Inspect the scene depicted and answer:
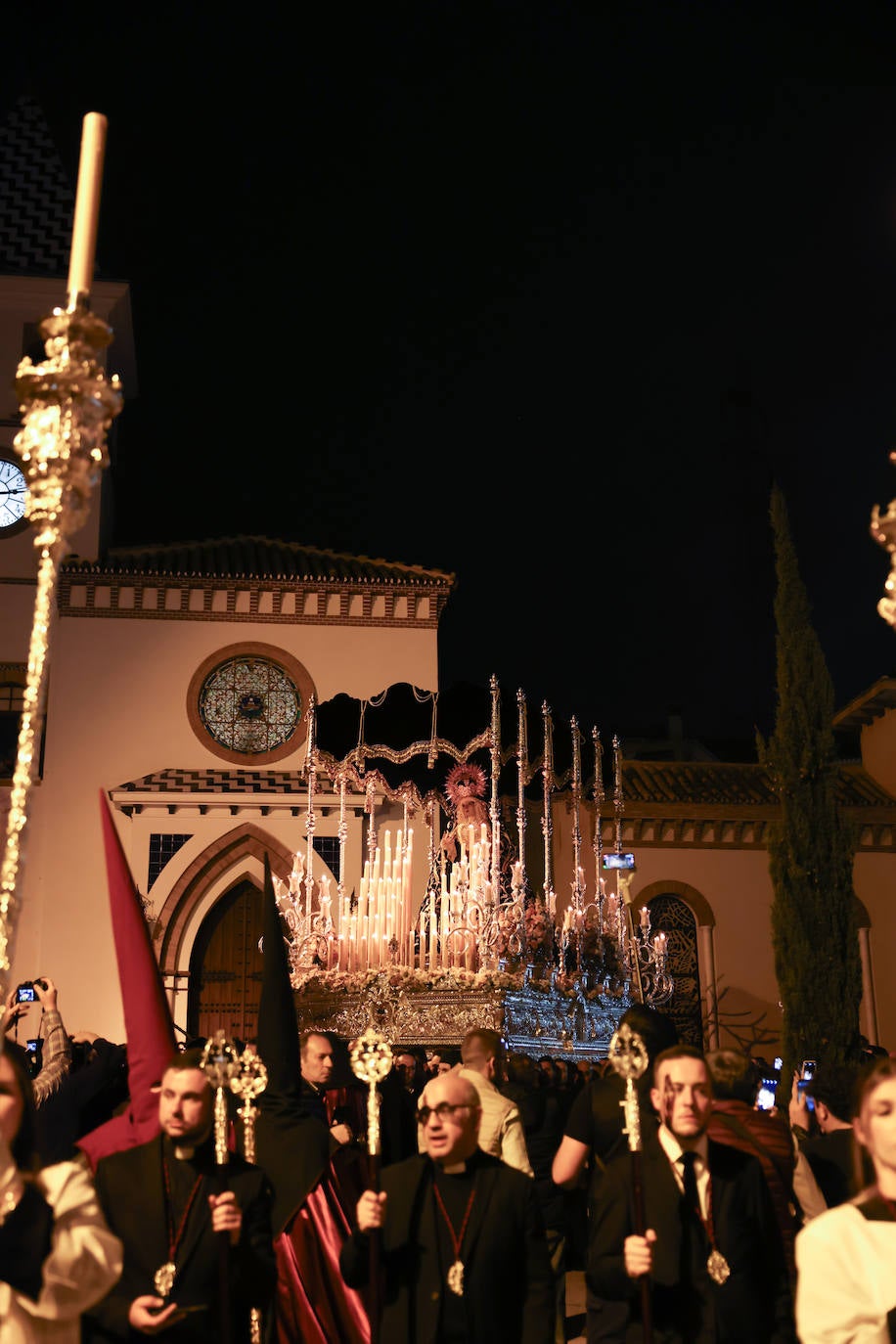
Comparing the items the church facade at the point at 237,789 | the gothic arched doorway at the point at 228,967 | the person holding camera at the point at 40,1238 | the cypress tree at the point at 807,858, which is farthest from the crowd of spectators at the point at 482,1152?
the gothic arched doorway at the point at 228,967

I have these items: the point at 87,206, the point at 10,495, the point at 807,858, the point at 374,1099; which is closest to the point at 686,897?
the point at 807,858

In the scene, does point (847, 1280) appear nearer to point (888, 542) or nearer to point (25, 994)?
point (888, 542)

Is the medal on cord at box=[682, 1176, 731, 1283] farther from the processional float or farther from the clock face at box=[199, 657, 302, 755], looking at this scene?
the clock face at box=[199, 657, 302, 755]

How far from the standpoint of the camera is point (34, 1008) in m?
16.9

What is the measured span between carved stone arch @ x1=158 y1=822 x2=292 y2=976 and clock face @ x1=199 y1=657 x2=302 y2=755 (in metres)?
1.44

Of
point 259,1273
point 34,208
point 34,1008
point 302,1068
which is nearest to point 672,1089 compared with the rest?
point 259,1273

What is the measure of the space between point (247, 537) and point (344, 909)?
7.80m

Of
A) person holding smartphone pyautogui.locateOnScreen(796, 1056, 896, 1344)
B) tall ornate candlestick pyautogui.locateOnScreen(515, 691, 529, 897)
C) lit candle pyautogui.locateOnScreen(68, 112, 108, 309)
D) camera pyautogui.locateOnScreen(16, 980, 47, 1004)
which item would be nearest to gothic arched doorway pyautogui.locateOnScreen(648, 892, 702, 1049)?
tall ornate candlestick pyautogui.locateOnScreen(515, 691, 529, 897)

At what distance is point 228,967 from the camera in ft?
60.5

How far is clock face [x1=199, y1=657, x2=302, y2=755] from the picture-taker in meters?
19.3

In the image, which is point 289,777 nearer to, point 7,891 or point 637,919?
point 637,919

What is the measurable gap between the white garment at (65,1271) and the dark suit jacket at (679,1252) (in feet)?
5.12

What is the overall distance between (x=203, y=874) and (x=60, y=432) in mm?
16007

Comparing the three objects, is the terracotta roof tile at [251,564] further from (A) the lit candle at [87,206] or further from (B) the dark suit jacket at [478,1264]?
(A) the lit candle at [87,206]
